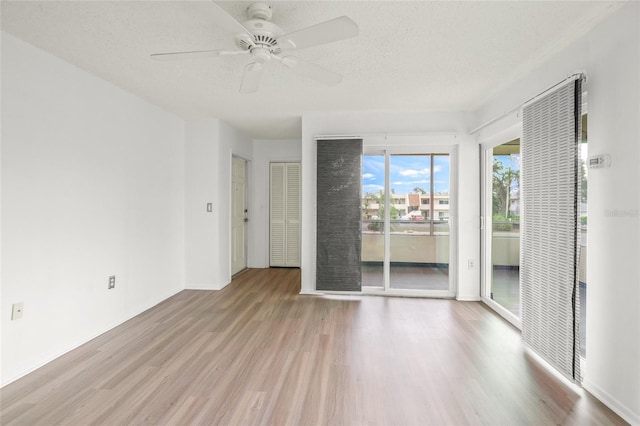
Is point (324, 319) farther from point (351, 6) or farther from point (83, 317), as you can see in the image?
point (351, 6)

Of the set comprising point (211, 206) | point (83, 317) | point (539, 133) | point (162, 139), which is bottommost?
point (83, 317)

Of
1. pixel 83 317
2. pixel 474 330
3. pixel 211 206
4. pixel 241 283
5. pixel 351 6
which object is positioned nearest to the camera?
pixel 351 6

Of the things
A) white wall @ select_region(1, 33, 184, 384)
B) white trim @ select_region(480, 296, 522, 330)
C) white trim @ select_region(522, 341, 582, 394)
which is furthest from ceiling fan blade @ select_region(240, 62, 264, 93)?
white trim @ select_region(480, 296, 522, 330)

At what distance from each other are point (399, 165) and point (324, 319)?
220 cm

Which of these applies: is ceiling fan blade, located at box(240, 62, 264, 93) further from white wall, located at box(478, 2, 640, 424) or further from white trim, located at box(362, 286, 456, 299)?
white trim, located at box(362, 286, 456, 299)

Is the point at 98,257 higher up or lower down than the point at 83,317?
higher up

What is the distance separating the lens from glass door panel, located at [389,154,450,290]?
407 cm

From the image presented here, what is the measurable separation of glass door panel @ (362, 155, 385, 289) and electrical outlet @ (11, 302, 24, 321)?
11.1 feet

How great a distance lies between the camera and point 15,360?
219 centimetres

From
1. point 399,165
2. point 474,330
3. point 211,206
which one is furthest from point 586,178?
point 211,206

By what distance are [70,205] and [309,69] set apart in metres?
2.30

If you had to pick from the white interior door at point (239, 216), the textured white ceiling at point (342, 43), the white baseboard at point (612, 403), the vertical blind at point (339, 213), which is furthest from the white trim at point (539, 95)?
the white interior door at point (239, 216)

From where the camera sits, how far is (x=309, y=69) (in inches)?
83.2

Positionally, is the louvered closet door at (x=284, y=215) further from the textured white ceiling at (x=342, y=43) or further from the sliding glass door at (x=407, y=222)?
the textured white ceiling at (x=342, y=43)
